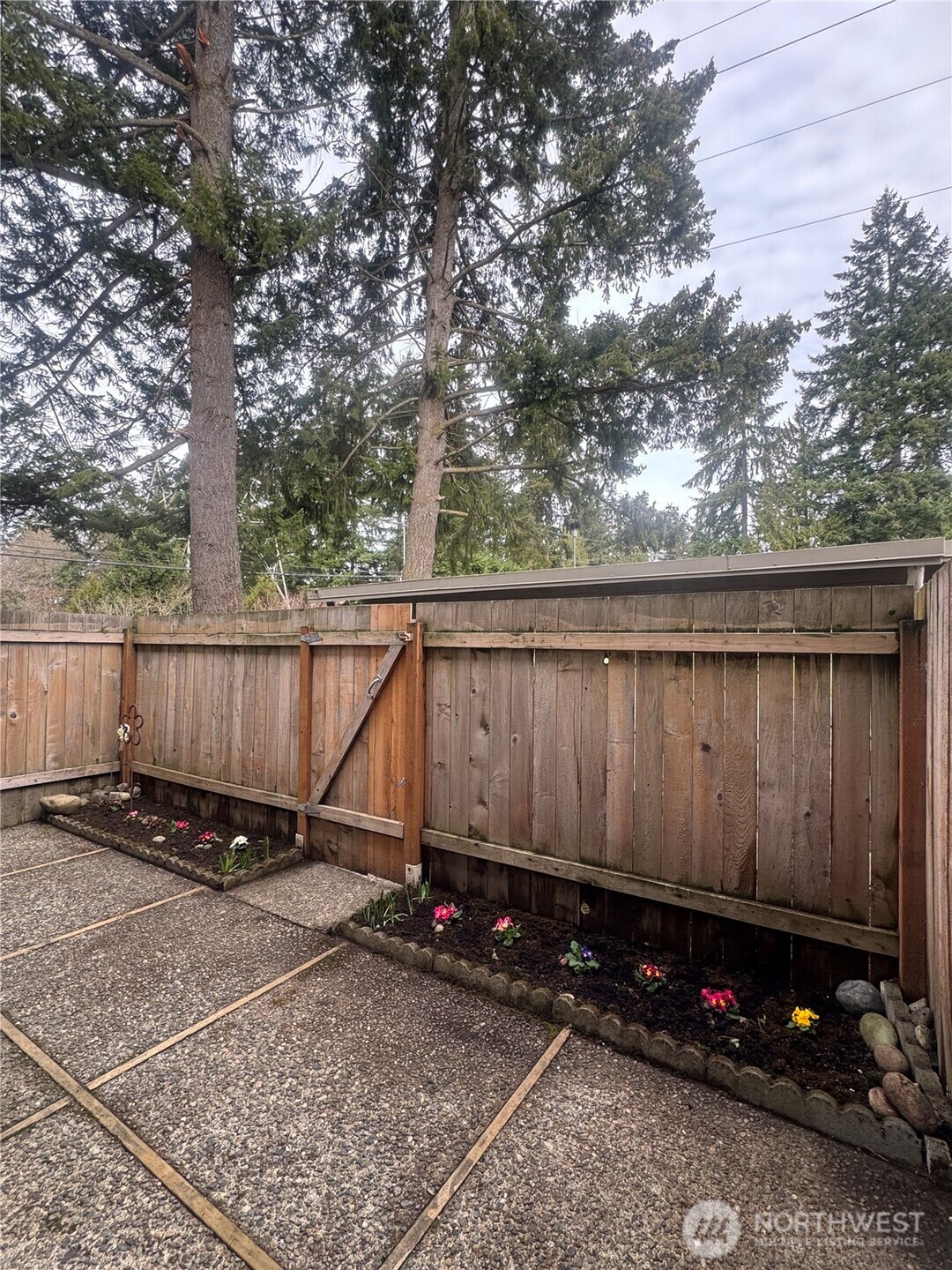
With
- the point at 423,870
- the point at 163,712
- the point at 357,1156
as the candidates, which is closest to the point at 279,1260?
the point at 357,1156

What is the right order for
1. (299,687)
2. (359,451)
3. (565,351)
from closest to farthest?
(299,687) < (565,351) < (359,451)

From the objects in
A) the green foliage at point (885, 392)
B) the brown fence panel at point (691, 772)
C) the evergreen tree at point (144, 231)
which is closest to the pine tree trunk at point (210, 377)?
the evergreen tree at point (144, 231)

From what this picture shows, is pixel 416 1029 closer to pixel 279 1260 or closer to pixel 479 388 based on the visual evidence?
pixel 279 1260

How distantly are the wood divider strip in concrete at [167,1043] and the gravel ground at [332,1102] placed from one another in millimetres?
48

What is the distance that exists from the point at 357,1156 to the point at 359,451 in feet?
24.8

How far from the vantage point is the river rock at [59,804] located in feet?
14.6

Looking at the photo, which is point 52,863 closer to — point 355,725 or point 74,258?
point 355,725

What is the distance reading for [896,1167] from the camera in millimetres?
1517

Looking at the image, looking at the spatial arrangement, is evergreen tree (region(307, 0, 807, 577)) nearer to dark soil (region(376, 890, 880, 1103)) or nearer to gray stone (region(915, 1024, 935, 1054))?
dark soil (region(376, 890, 880, 1103))

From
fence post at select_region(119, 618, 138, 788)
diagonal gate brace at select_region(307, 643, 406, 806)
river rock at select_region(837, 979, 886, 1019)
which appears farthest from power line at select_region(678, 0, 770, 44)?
river rock at select_region(837, 979, 886, 1019)

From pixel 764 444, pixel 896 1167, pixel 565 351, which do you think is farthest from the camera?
pixel 764 444

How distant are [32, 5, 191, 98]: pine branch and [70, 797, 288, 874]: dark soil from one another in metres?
6.90

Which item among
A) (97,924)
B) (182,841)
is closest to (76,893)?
(97,924)

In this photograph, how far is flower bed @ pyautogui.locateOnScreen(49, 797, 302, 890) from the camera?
3.47 m
